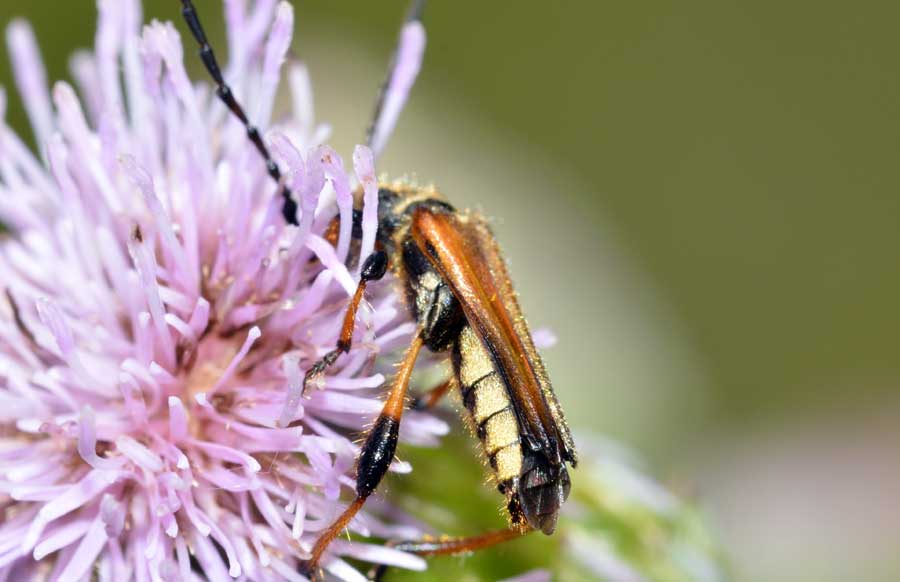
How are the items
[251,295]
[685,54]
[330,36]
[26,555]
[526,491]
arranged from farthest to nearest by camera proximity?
[685,54]
[330,36]
[251,295]
[26,555]
[526,491]

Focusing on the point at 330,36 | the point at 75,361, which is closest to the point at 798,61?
the point at 330,36

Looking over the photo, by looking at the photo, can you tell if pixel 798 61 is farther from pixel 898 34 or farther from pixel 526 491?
pixel 526 491

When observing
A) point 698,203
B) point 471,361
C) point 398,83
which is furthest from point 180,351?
point 698,203

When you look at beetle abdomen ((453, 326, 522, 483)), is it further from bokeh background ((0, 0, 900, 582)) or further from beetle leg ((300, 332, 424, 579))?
bokeh background ((0, 0, 900, 582))

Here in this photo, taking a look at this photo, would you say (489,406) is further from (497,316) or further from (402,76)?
(402,76)

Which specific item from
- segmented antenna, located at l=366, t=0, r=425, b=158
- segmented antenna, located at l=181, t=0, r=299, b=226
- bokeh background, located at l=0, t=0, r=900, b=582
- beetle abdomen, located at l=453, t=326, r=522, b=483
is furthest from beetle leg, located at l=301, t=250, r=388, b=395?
bokeh background, located at l=0, t=0, r=900, b=582

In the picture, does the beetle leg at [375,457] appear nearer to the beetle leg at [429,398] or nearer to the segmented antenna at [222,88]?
the beetle leg at [429,398]

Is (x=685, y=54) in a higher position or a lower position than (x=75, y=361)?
higher
